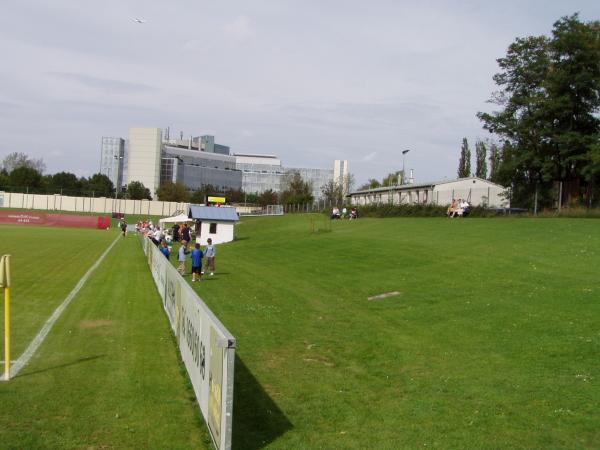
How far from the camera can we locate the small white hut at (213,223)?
155ft

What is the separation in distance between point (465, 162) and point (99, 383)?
87.4 m

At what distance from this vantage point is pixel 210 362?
667 centimetres

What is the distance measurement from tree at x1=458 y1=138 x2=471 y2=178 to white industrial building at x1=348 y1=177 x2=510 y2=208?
18.3 metres

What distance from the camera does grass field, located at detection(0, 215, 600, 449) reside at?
7.04 meters

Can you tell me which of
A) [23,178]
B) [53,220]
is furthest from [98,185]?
[53,220]

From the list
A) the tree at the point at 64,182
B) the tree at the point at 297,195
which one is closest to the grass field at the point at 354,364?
the tree at the point at 297,195

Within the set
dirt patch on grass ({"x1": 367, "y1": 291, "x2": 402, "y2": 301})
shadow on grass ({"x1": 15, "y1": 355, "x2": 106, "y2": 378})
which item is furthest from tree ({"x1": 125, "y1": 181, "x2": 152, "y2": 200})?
shadow on grass ({"x1": 15, "y1": 355, "x2": 106, "y2": 378})

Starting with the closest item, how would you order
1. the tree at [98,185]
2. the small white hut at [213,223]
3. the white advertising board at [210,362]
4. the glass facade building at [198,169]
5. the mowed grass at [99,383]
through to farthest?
1. the white advertising board at [210,362]
2. the mowed grass at [99,383]
3. the small white hut at [213,223]
4. the tree at [98,185]
5. the glass facade building at [198,169]

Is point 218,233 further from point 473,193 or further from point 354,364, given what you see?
point 354,364

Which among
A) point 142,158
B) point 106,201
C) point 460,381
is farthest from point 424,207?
point 142,158

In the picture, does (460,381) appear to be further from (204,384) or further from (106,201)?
(106,201)

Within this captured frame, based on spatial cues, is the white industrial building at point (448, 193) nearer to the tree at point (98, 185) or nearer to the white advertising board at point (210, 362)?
the white advertising board at point (210, 362)

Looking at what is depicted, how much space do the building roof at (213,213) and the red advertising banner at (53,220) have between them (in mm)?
36566

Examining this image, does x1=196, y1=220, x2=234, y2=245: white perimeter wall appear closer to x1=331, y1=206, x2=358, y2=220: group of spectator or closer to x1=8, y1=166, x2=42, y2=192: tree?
x1=331, y1=206, x2=358, y2=220: group of spectator
